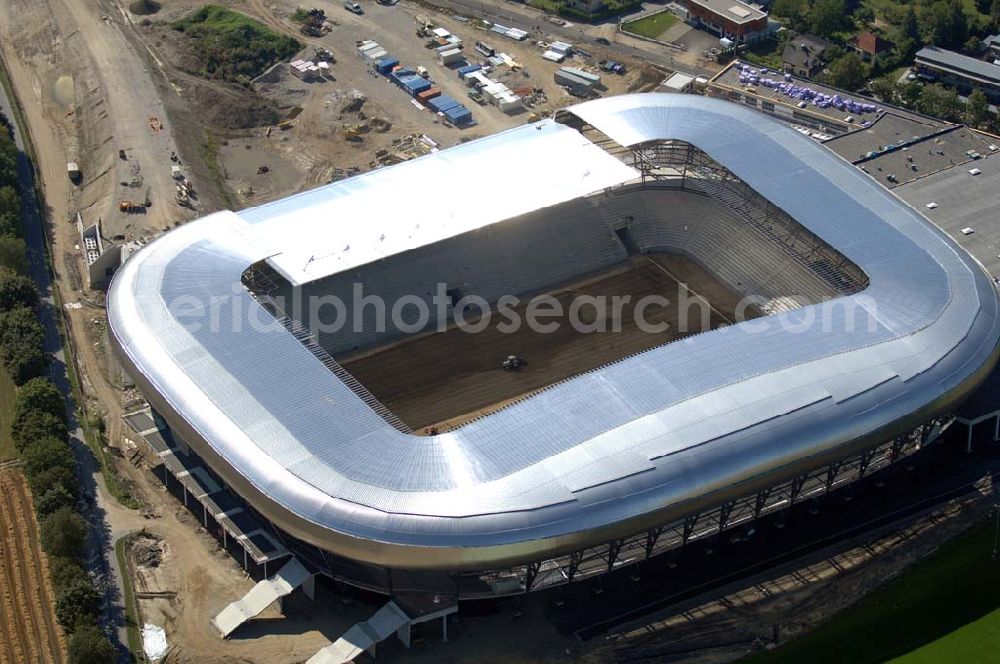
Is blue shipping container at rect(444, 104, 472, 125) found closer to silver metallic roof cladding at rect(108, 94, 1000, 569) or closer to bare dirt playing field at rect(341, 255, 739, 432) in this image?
bare dirt playing field at rect(341, 255, 739, 432)

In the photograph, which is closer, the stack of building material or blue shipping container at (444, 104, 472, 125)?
blue shipping container at (444, 104, 472, 125)

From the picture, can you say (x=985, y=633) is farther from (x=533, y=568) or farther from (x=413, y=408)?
(x=413, y=408)

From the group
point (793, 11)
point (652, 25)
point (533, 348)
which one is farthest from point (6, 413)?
point (793, 11)

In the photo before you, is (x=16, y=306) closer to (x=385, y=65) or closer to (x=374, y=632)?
(x=374, y=632)

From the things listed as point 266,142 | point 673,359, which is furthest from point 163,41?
point 673,359

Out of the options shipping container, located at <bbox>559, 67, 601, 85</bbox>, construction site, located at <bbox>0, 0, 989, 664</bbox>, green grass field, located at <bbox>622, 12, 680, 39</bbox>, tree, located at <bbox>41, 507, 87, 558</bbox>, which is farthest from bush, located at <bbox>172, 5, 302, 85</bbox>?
tree, located at <bbox>41, 507, 87, 558</bbox>

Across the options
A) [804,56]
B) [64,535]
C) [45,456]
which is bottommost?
[64,535]

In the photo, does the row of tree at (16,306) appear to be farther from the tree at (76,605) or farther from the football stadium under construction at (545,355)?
the tree at (76,605)

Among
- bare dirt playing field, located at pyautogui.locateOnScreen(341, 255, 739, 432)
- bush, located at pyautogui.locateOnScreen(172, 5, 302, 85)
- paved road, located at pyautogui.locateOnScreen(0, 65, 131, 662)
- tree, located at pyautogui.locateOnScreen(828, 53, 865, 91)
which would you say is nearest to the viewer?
paved road, located at pyautogui.locateOnScreen(0, 65, 131, 662)
